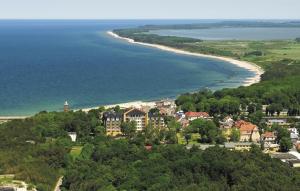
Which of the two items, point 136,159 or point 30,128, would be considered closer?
point 136,159

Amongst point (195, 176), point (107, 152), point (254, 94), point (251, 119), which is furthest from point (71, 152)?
point (254, 94)

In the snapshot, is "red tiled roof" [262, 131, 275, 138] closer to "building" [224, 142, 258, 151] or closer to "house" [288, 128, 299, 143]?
"house" [288, 128, 299, 143]

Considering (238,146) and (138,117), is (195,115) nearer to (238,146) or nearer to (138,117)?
(138,117)

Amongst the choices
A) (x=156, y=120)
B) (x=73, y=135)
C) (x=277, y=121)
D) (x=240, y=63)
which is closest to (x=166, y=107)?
(x=156, y=120)

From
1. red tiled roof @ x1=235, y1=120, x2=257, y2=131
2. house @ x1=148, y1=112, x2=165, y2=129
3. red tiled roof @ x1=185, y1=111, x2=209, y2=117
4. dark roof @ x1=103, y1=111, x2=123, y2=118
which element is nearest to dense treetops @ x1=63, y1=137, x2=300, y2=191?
red tiled roof @ x1=235, y1=120, x2=257, y2=131

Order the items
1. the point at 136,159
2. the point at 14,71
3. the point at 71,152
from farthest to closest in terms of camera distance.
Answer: the point at 14,71 → the point at 71,152 → the point at 136,159

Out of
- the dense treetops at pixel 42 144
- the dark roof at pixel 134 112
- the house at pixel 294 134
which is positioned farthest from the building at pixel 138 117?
the house at pixel 294 134

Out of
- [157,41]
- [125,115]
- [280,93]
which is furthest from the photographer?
[157,41]

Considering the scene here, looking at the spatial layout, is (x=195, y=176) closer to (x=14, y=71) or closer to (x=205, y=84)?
(x=205, y=84)
